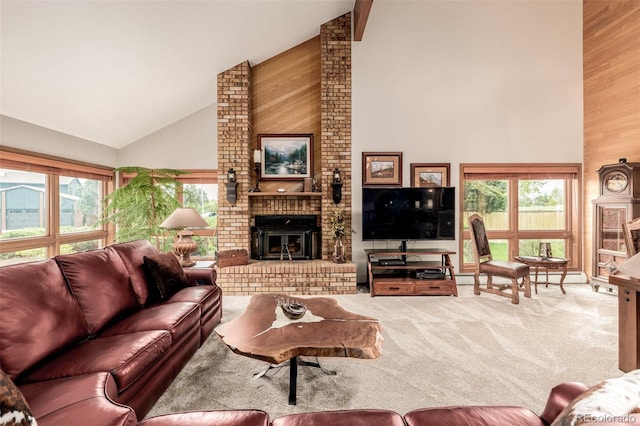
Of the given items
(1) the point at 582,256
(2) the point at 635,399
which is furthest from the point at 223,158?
(1) the point at 582,256

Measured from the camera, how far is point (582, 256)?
4.87 m

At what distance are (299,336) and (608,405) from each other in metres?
1.47

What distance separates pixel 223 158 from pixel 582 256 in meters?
6.10

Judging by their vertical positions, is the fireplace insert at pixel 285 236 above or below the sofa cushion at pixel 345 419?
above

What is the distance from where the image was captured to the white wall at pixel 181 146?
5164 millimetres

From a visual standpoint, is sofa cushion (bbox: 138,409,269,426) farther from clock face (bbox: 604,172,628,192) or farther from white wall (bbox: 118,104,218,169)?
clock face (bbox: 604,172,628,192)

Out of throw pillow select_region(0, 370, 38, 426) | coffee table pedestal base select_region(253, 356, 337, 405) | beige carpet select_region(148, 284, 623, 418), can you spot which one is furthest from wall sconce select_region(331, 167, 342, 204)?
throw pillow select_region(0, 370, 38, 426)

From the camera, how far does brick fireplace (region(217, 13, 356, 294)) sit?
14.4ft

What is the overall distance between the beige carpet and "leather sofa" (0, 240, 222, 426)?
0.30m

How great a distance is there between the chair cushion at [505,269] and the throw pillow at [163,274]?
3.93 m

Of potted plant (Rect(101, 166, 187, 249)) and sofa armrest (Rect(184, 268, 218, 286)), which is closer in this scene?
sofa armrest (Rect(184, 268, 218, 286))

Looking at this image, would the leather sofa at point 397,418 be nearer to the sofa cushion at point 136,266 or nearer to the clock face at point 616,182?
the sofa cushion at point 136,266

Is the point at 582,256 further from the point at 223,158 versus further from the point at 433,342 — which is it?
the point at 223,158

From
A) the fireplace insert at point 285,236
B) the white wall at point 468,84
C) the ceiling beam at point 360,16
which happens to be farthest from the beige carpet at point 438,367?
the ceiling beam at point 360,16
